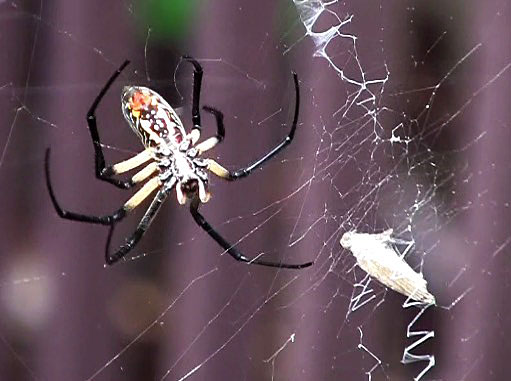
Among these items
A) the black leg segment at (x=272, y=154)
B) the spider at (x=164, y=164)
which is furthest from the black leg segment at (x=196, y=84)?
the black leg segment at (x=272, y=154)

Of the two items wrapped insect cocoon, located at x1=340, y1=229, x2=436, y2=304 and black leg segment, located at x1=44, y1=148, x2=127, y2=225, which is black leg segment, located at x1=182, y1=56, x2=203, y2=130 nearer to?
black leg segment, located at x1=44, y1=148, x2=127, y2=225

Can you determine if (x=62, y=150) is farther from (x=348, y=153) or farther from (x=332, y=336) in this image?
(x=332, y=336)

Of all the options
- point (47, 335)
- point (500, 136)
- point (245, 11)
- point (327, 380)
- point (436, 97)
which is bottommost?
point (327, 380)

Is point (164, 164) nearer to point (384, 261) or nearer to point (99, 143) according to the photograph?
point (99, 143)

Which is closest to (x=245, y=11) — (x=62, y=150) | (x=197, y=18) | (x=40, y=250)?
(x=197, y=18)

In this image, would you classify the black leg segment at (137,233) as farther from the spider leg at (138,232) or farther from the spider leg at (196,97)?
the spider leg at (196,97)

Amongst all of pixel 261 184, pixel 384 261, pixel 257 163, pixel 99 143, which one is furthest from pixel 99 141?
pixel 384 261
